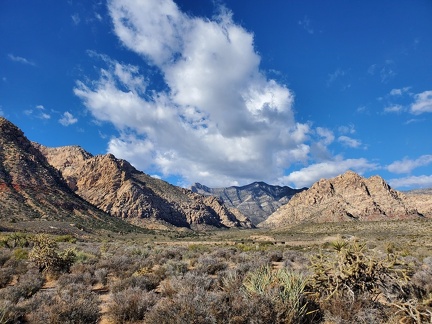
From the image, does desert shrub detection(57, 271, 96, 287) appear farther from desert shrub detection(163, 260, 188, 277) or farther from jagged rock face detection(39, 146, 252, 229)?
jagged rock face detection(39, 146, 252, 229)

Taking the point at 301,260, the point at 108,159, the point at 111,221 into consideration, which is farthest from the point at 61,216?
the point at 108,159

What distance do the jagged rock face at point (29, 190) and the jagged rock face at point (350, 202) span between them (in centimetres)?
10347

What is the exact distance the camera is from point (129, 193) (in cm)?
13662

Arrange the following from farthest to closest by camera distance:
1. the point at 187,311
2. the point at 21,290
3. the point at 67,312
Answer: the point at 21,290 < the point at 67,312 < the point at 187,311

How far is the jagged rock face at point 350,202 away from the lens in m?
135

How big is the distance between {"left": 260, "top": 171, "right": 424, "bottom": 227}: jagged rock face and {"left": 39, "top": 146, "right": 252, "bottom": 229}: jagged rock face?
53.6 metres

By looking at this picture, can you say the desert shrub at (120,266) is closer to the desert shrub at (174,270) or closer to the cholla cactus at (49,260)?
the cholla cactus at (49,260)

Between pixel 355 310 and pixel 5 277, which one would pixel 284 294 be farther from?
pixel 5 277

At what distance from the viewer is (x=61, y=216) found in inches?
2840

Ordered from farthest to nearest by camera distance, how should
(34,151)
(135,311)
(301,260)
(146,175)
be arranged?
1. (146,175)
2. (34,151)
3. (301,260)
4. (135,311)

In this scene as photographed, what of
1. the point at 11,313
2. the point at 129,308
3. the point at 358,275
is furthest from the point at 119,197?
the point at 358,275

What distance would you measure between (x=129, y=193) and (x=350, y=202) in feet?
373

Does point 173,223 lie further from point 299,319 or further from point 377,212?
point 299,319

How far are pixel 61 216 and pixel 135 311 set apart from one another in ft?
244
